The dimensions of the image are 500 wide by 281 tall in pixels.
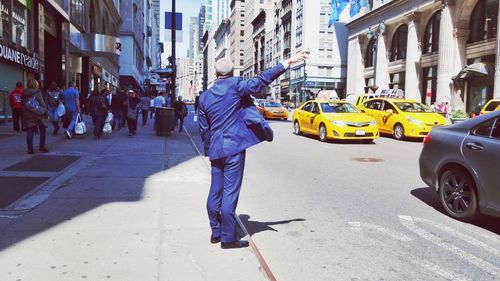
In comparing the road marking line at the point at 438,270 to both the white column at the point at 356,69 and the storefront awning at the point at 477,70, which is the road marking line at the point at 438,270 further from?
the white column at the point at 356,69

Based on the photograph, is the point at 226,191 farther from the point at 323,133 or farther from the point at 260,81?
the point at 323,133

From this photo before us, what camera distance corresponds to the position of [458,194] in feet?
19.1

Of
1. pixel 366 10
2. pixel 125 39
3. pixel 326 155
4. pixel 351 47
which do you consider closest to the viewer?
pixel 326 155

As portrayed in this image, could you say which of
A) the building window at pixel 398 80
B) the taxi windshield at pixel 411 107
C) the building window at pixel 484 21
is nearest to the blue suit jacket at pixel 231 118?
A: the taxi windshield at pixel 411 107

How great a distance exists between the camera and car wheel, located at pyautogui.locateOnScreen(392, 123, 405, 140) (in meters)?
17.7

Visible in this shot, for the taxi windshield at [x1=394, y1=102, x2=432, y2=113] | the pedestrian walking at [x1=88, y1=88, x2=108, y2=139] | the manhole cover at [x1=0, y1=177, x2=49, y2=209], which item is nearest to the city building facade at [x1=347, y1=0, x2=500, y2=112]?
the taxi windshield at [x1=394, y1=102, x2=432, y2=113]

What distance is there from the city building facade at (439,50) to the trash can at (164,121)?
2290cm

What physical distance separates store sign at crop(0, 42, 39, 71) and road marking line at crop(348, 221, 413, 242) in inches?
659

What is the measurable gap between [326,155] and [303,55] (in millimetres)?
8055

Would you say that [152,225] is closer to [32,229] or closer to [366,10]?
[32,229]

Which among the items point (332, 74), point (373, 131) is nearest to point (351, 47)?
point (332, 74)

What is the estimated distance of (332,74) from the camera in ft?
254

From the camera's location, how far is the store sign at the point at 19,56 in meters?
18.0

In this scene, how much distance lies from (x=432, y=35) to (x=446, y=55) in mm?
5447
